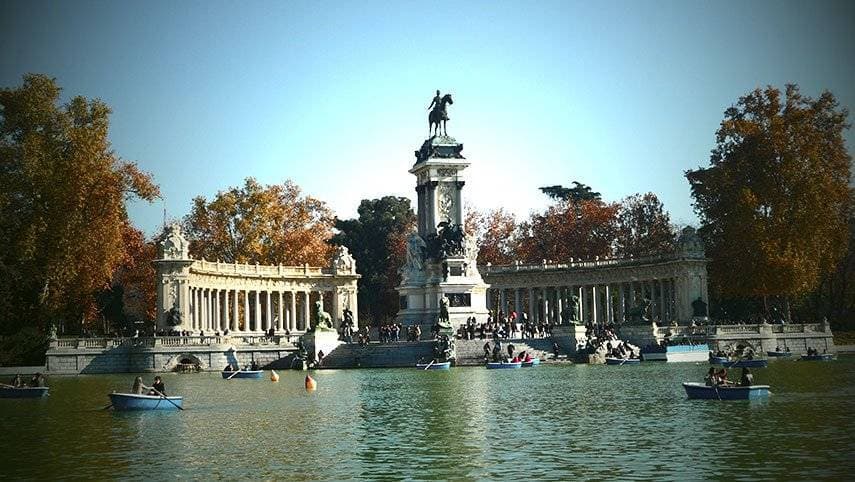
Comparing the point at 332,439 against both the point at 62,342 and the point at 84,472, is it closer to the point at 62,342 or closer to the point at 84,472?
the point at 84,472

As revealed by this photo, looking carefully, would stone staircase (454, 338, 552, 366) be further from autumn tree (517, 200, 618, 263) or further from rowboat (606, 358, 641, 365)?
autumn tree (517, 200, 618, 263)

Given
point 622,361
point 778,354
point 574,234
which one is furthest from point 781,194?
point 574,234

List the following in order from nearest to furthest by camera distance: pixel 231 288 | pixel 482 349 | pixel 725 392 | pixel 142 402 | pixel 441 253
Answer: pixel 725 392
pixel 142 402
pixel 482 349
pixel 441 253
pixel 231 288

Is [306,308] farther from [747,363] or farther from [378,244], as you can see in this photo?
[747,363]

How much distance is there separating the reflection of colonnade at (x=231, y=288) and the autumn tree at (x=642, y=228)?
24.5 meters

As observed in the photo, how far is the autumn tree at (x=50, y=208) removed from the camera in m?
69.8

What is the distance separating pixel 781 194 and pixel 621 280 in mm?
15108

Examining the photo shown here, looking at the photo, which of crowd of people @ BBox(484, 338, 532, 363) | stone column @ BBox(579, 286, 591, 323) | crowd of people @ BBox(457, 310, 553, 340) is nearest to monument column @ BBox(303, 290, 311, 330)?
stone column @ BBox(579, 286, 591, 323)

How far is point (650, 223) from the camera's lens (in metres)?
102

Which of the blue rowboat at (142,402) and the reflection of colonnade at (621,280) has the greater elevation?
the reflection of colonnade at (621,280)

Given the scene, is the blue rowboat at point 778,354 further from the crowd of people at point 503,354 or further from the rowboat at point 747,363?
the crowd of people at point 503,354

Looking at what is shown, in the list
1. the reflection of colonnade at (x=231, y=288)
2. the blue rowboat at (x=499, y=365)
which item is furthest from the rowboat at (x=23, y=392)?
the reflection of colonnade at (x=231, y=288)

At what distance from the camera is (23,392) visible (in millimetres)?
45500

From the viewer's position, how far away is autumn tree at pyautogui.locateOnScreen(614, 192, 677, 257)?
10156 cm
